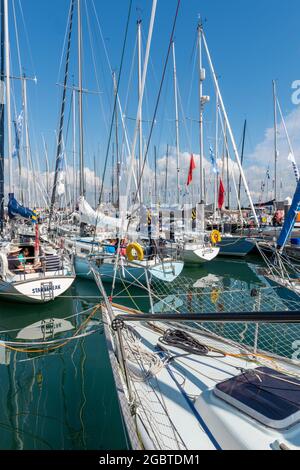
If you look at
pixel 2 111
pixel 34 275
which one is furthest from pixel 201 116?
pixel 34 275

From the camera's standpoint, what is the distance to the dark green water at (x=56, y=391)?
4.22 metres

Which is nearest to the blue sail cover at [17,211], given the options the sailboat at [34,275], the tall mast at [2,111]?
the tall mast at [2,111]

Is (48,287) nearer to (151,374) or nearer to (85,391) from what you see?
(85,391)

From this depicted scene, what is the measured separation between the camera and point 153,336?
4.58 meters

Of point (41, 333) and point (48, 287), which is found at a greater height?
point (48, 287)

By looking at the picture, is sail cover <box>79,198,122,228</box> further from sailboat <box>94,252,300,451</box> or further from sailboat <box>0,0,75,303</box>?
sailboat <box>94,252,300,451</box>

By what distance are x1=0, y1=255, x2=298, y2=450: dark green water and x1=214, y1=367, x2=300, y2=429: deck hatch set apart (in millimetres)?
2329

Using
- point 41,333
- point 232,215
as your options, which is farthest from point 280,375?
point 232,215

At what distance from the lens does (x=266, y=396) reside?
248 centimetres

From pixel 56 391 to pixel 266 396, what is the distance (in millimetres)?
4267

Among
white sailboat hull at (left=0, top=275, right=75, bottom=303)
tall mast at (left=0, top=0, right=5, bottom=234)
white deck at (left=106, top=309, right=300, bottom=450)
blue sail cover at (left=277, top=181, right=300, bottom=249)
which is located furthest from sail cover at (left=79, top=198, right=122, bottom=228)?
white deck at (left=106, top=309, right=300, bottom=450)

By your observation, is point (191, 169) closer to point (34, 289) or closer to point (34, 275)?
point (34, 275)

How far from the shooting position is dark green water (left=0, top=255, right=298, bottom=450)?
4223 millimetres
